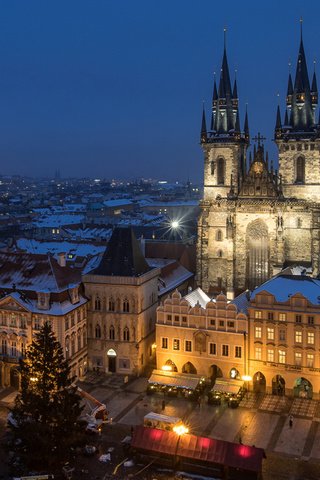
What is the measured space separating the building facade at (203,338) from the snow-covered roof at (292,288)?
14.2 feet

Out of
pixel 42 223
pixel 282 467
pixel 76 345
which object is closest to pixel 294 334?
pixel 282 467

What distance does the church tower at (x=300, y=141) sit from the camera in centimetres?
9912

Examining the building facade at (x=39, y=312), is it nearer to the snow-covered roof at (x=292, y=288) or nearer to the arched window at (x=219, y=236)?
the snow-covered roof at (x=292, y=288)

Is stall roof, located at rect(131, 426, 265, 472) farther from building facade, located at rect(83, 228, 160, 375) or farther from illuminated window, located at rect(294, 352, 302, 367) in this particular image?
building facade, located at rect(83, 228, 160, 375)

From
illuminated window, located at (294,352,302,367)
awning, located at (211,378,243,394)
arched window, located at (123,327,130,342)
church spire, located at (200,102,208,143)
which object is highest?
church spire, located at (200,102,208,143)

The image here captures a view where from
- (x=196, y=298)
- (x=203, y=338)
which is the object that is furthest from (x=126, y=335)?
(x=196, y=298)

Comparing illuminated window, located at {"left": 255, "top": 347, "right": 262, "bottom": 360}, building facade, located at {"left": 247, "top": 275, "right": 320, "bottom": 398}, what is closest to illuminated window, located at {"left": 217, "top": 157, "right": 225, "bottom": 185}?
building facade, located at {"left": 247, "top": 275, "right": 320, "bottom": 398}

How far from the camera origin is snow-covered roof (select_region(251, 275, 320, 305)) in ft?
230

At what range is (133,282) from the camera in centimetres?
7619

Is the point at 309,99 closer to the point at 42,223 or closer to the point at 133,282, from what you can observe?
the point at 133,282

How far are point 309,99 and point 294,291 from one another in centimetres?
4352

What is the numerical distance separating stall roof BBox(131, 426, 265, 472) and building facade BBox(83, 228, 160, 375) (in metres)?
22.8

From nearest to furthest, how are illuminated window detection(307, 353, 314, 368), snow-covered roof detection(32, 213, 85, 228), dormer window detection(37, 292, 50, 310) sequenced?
illuminated window detection(307, 353, 314, 368) < dormer window detection(37, 292, 50, 310) < snow-covered roof detection(32, 213, 85, 228)

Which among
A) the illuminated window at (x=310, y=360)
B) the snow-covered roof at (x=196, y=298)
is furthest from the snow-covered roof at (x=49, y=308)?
the illuminated window at (x=310, y=360)
